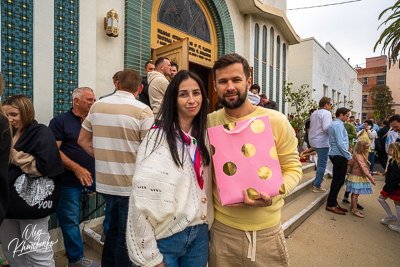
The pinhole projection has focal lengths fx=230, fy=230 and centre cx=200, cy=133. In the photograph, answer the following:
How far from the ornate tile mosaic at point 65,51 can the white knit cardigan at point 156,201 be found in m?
2.90

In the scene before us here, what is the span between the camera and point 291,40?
1005 cm

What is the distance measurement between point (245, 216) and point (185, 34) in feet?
18.3

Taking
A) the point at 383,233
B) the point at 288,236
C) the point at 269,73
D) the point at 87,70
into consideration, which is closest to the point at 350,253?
the point at 288,236

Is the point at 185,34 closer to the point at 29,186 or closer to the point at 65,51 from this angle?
the point at 65,51

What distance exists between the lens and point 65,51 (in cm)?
354

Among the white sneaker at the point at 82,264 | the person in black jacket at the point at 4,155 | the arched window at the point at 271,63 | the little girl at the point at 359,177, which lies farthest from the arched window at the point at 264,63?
the person in black jacket at the point at 4,155

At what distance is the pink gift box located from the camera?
1.27m

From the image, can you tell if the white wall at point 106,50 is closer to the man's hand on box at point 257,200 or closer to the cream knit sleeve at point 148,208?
the cream knit sleeve at point 148,208

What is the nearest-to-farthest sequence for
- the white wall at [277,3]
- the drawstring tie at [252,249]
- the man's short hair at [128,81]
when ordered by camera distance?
the drawstring tie at [252,249] → the man's short hair at [128,81] → the white wall at [277,3]

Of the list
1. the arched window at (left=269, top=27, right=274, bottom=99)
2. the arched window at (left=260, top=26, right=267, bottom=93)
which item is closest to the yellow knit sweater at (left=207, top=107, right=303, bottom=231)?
the arched window at (left=260, top=26, right=267, bottom=93)

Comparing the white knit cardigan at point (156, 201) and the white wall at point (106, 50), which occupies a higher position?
the white wall at point (106, 50)

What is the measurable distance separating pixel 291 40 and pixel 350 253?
8987 mm

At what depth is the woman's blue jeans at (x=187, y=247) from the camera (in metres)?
1.33

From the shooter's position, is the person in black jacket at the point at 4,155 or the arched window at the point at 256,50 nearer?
the person in black jacket at the point at 4,155
